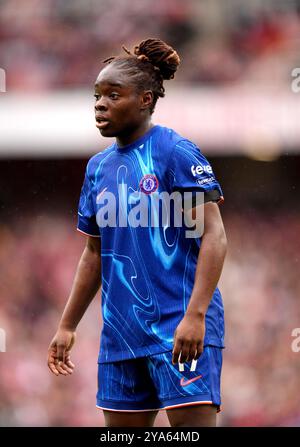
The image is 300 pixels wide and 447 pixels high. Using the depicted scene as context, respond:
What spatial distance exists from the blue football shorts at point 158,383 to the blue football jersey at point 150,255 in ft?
0.13

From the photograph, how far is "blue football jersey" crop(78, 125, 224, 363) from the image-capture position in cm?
390

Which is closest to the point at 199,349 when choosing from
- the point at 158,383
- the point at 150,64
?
the point at 158,383

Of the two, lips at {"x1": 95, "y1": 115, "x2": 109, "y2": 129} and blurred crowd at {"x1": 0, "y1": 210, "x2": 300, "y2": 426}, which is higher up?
lips at {"x1": 95, "y1": 115, "x2": 109, "y2": 129}

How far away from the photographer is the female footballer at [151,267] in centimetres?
381

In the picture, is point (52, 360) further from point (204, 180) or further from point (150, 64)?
point (150, 64)

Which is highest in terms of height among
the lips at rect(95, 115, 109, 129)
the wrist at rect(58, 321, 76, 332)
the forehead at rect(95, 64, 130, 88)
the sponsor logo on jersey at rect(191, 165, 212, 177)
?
the forehead at rect(95, 64, 130, 88)

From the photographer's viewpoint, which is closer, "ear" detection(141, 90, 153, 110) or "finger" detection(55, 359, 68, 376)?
"ear" detection(141, 90, 153, 110)

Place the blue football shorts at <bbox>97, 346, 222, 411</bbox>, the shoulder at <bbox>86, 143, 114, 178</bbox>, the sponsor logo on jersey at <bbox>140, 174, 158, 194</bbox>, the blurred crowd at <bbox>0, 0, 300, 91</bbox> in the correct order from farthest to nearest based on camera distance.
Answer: the blurred crowd at <bbox>0, 0, 300, 91</bbox> < the shoulder at <bbox>86, 143, 114, 178</bbox> < the sponsor logo on jersey at <bbox>140, 174, 158, 194</bbox> < the blue football shorts at <bbox>97, 346, 222, 411</bbox>

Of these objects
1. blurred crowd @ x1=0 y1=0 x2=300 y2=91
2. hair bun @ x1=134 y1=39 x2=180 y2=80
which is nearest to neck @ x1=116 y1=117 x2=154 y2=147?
hair bun @ x1=134 y1=39 x2=180 y2=80

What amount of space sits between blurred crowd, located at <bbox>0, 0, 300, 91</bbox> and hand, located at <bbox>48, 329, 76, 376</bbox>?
577cm

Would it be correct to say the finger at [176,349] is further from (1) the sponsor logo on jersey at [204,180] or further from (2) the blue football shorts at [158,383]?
(1) the sponsor logo on jersey at [204,180]

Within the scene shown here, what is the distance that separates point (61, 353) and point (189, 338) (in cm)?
75

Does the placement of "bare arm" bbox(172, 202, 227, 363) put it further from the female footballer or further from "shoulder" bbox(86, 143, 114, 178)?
"shoulder" bbox(86, 143, 114, 178)

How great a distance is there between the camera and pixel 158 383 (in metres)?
3.88
